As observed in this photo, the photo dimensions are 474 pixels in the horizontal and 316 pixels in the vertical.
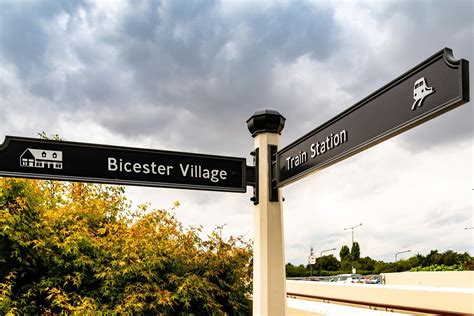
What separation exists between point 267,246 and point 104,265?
201 centimetres

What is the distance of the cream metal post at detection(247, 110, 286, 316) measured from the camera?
427cm

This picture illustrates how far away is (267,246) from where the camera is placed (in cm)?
432

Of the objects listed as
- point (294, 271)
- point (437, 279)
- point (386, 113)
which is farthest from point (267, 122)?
point (294, 271)

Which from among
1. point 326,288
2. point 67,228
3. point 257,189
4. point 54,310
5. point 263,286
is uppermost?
point 257,189

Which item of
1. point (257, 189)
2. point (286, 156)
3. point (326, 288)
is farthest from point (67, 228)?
point (326, 288)

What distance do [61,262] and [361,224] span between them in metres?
32.3

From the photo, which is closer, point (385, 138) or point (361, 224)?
point (385, 138)

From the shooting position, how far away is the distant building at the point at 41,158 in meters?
3.87

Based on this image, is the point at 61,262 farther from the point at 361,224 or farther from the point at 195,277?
the point at 361,224

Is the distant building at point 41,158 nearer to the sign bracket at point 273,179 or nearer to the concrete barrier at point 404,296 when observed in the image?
the sign bracket at point 273,179

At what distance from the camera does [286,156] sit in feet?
13.4

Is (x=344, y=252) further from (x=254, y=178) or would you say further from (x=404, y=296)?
(x=254, y=178)

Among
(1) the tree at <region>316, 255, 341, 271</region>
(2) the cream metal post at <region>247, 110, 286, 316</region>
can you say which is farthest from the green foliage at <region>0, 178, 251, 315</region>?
(1) the tree at <region>316, 255, 341, 271</region>

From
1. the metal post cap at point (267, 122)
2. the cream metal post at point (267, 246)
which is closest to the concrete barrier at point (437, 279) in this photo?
the cream metal post at point (267, 246)
